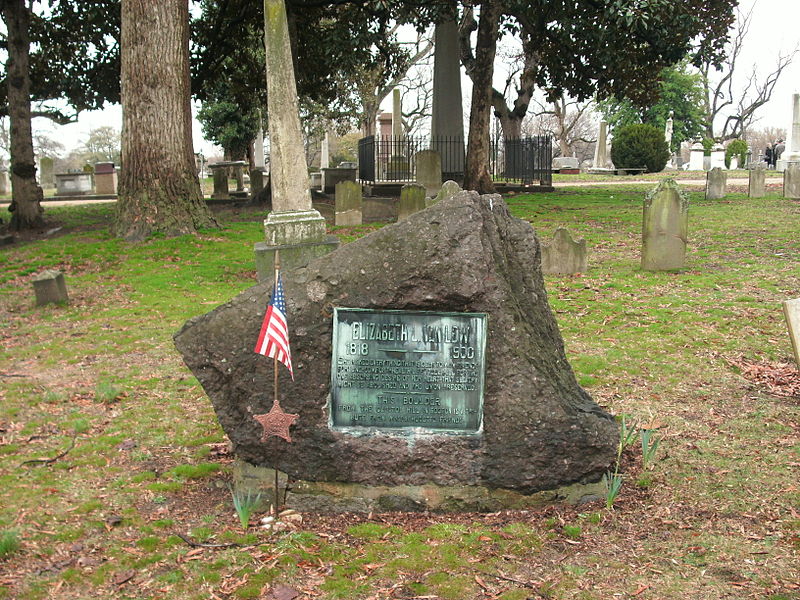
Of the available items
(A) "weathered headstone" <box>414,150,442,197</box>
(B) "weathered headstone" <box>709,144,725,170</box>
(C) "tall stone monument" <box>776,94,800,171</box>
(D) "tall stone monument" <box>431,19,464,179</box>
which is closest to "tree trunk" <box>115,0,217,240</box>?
(A) "weathered headstone" <box>414,150,442,197</box>

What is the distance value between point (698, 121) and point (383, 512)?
5374cm

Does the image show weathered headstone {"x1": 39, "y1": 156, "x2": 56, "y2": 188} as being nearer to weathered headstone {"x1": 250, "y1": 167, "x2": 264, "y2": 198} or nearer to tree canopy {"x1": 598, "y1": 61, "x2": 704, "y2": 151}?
weathered headstone {"x1": 250, "y1": 167, "x2": 264, "y2": 198}

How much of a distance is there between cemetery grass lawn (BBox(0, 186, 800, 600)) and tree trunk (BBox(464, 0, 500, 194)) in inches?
438

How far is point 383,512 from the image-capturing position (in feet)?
16.0

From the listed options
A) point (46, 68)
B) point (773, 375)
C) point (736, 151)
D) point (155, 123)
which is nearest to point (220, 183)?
point (46, 68)

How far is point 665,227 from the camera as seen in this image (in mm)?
11805

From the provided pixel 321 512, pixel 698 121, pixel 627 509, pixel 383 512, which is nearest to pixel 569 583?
pixel 627 509

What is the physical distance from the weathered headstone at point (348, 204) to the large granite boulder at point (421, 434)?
1350cm

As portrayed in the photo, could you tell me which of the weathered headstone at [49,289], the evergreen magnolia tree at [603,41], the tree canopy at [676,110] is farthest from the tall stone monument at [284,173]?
the tree canopy at [676,110]

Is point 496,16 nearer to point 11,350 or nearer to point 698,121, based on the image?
point 11,350

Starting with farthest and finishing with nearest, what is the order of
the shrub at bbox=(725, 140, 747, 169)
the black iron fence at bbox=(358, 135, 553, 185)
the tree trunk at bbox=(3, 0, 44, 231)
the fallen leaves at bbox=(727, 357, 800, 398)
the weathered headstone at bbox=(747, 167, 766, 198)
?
1. the shrub at bbox=(725, 140, 747, 169)
2. the black iron fence at bbox=(358, 135, 553, 185)
3. the weathered headstone at bbox=(747, 167, 766, 198)
4. the tree trunk at bbox=(3, 0, 44, 231)
5. the fallen leaves at bbox=(727, 357, 800, 398)

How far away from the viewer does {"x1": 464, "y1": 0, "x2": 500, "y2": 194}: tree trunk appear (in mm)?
20750

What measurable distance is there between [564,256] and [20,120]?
46.9 feet

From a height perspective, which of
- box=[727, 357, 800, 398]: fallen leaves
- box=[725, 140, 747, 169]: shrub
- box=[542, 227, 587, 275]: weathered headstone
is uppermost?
box=[725, 140, 747, 169]: shrub
